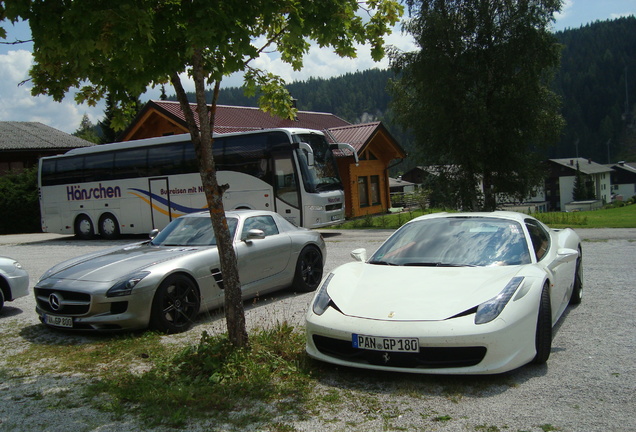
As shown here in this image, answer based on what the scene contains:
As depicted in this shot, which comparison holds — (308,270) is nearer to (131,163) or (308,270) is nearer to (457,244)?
(457,244)

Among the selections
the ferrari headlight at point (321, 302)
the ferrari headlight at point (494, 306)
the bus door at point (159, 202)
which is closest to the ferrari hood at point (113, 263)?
the ferrari headlight at point (321, 302)

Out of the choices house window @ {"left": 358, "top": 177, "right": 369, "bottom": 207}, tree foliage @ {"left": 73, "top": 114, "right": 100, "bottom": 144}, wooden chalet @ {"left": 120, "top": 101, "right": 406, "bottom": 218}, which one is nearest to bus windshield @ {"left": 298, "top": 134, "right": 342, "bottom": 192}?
wooden chalet @ {"left": 120, "top": 101, "right": 406, "bottom": 218}

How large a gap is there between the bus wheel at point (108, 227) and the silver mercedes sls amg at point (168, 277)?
14802mm

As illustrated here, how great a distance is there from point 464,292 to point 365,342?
3.17 feet

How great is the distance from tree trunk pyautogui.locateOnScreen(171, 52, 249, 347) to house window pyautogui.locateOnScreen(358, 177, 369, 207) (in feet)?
88.7

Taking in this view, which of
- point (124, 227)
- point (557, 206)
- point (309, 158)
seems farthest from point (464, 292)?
point (557, 206)

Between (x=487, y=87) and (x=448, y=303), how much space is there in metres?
24.3

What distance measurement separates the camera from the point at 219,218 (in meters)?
5.27

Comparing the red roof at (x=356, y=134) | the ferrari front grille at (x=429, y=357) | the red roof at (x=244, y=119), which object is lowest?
the ferrari front grille at (x=429, y=357)

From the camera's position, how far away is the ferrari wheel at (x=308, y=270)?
28.8ft

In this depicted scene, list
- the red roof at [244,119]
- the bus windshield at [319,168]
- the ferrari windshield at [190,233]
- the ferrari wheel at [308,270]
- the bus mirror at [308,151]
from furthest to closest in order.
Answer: the red roof at [244,119] < the bus windshield at [319,168] < the bus mirror at [308,151] < the ferrari wheel at [308,270] < the ferrari windshield at [190,233]

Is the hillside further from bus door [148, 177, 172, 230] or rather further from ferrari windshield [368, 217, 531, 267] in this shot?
ferrari windshield [368, 217, 531, 267]

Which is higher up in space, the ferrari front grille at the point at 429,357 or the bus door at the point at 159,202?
the bus door at the point at 159,202

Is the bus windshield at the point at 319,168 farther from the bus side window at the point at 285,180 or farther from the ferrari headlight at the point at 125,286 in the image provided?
the ferrari headlight at the point at 125,286
